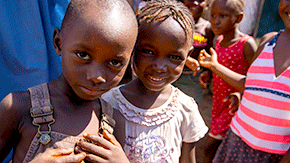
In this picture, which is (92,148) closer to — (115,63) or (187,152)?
(115,63)

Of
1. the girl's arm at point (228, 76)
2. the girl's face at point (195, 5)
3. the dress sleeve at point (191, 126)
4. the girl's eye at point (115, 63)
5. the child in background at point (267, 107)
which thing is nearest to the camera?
the girl's eye at point (115, 63)

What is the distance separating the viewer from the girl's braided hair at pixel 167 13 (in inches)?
41.5

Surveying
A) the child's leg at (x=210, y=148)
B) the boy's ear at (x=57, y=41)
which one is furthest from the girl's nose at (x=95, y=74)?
the child's leg at (x=210, y=148)

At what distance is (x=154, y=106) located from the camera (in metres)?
1.18

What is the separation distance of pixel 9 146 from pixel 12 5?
667mm

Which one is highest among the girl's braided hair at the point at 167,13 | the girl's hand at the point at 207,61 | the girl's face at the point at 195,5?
the girl's braided hair at the point at 167,13

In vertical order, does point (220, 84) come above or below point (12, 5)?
below

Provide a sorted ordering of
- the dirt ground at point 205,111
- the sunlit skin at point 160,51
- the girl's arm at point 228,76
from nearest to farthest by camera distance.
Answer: the sunlit skin at point 160,51
the girl's arm at point 228,76
the dirt ground at point 205,111

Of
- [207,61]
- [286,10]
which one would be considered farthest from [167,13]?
[207,61]

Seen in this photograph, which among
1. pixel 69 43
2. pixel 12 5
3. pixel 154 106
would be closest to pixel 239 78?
pixel 154 106

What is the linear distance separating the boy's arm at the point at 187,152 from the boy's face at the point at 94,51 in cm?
61

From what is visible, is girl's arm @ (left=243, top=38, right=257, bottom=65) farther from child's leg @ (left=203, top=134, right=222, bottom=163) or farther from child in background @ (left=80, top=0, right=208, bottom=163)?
child in background @ (left=80, top=0, right=208, bottom=163)

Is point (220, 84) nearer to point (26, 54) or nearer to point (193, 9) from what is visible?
point (193, 9)

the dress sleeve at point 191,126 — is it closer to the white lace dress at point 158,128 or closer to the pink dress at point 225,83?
the white lace dress at point 158,128
